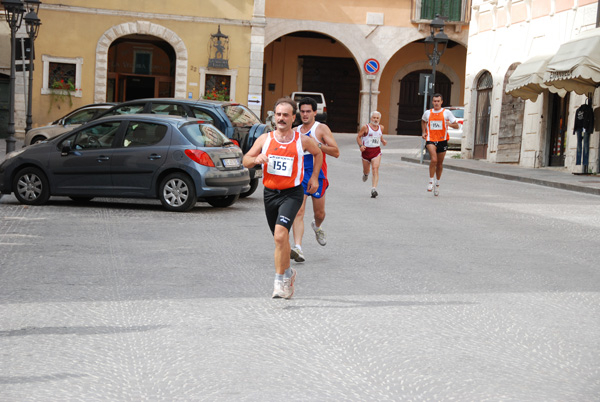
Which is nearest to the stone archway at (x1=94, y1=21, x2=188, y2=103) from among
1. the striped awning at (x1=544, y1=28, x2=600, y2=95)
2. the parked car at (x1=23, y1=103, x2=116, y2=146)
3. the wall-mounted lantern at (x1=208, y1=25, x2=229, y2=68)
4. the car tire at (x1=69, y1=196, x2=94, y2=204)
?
the wall-mounted lantern at (x1=208, y1=25, x2=229, y2=68)

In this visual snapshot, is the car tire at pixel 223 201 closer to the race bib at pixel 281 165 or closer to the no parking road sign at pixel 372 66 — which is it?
the race bib at pixel 281 165

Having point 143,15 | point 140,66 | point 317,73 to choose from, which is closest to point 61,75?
point 143,15

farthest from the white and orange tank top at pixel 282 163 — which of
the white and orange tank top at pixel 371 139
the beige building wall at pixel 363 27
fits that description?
the beige building wall at pixel 363 27

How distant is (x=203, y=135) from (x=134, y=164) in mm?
1107

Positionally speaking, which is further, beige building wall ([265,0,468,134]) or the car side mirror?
beige building wall ([265,0,468,134])

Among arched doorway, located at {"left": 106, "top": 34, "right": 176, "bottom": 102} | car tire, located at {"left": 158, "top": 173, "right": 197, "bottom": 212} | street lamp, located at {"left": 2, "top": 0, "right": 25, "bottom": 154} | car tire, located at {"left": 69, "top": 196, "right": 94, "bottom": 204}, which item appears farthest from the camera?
arched doorway, located at {"left": 106, "top": 34, "right": 176, "bottom": 102}

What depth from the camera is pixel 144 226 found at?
13062 millimetres

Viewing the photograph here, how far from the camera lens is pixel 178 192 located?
15125mm

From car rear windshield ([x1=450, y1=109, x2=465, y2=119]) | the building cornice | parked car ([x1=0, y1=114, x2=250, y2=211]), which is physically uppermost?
the building cornice

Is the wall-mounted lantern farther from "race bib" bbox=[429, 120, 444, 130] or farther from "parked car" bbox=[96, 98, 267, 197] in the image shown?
"parked car" bbox=[96, 98, 267, 197]

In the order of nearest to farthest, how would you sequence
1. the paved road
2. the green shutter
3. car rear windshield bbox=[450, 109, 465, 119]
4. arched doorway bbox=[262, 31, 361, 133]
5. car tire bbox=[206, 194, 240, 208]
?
the paved road, car tire bbox=[206, 194, 240, 208], car rear windshield bbox=[450, 109, 465, 119], the green shutter, arched doorway bbox=[262, 31, 361, 133]

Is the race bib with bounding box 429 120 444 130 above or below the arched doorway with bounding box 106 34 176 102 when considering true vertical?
below

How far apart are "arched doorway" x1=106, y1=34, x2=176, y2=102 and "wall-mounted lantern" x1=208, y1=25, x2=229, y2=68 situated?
2577 millimetres

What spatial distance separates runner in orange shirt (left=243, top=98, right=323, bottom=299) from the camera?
8234 millimetres
